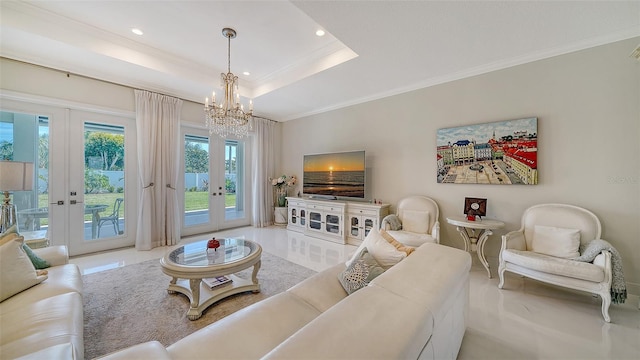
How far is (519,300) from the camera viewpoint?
2.41m

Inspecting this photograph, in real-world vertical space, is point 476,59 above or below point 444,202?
above

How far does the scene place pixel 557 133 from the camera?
2.81m

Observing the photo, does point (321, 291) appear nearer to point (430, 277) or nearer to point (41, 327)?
point (430, 277)

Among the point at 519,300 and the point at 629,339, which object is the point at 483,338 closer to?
the point at 519,300

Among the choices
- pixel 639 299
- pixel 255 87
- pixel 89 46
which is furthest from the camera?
pixel 255 87

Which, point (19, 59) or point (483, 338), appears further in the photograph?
point (19, 59)

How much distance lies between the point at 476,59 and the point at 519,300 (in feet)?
9.68

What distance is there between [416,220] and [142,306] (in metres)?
3.61

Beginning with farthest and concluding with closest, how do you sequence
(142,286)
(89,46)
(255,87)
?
(255,87) → (89,46) → (142,286)

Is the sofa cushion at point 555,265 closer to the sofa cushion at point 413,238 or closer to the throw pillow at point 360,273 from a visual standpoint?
the sofa cushion at point 413,238

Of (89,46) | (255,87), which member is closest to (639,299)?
(255,87)

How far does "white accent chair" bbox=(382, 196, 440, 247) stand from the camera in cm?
336

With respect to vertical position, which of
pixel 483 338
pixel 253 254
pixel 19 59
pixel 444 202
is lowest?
pixel 483 338

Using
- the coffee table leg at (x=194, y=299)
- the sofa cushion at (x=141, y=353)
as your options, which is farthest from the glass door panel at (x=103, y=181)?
the sofa cushion at (x=141, y=353)
